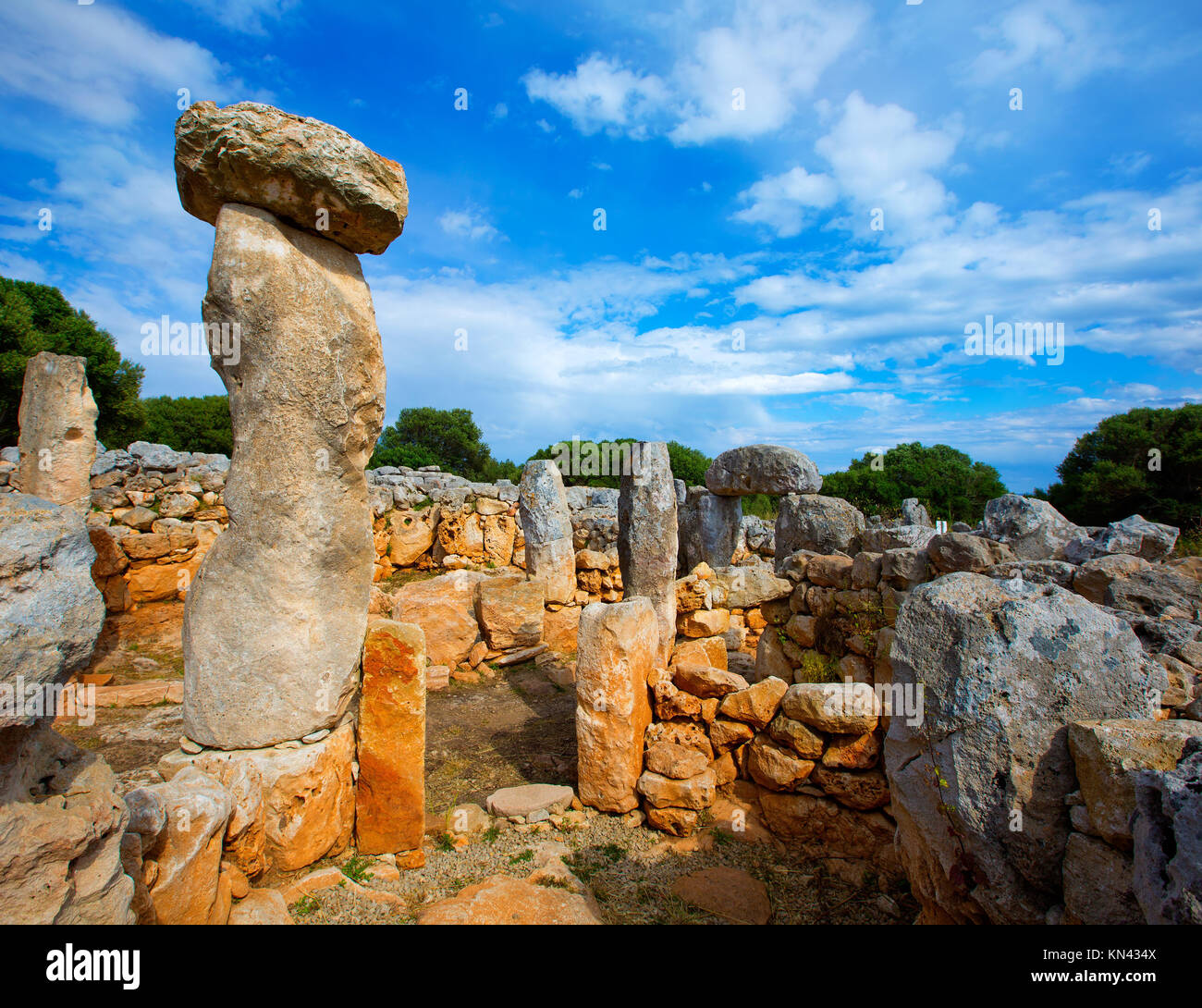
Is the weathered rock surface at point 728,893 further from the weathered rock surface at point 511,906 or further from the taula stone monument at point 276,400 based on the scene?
the taula stone monument at point 276,400

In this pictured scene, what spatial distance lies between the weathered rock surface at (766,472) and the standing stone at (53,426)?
8476 millimetres

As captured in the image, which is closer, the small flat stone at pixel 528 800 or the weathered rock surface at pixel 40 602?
the weathered rock surface at pixel 40 602

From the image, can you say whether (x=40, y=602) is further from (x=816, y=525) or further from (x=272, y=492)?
(x=816, y=525)

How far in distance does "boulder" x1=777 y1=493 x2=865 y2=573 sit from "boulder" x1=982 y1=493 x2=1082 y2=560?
8.36 ft

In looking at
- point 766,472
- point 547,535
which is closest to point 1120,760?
point 766,472

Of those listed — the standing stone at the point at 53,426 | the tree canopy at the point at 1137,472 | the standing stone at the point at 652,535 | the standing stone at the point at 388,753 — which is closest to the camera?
the standing stone at the point at 388,753

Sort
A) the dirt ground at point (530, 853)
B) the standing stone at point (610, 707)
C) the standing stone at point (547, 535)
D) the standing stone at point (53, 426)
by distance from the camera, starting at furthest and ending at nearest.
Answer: the standing stone at point (547, 535)
the standing stone at point (53, 426)
the standing stone at point (610, 707)
the dirt ground at point (530, 853)

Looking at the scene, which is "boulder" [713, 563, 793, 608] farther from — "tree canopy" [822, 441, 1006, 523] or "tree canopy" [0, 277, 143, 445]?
"tree canopy" [0, 277, 143, 445]

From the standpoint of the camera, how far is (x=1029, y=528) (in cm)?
540

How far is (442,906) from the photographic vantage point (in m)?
2.57

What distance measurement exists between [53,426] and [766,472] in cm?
919

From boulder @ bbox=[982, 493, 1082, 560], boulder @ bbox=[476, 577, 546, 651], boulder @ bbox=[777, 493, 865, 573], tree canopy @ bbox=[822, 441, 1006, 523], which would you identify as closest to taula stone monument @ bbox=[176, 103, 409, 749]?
boulder @ bbox=[476, 577, 546, 651]

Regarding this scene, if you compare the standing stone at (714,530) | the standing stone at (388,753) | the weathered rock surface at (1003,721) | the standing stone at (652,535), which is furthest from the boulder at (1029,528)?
the standing stone at (388,753)

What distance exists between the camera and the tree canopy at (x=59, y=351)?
14625mm
